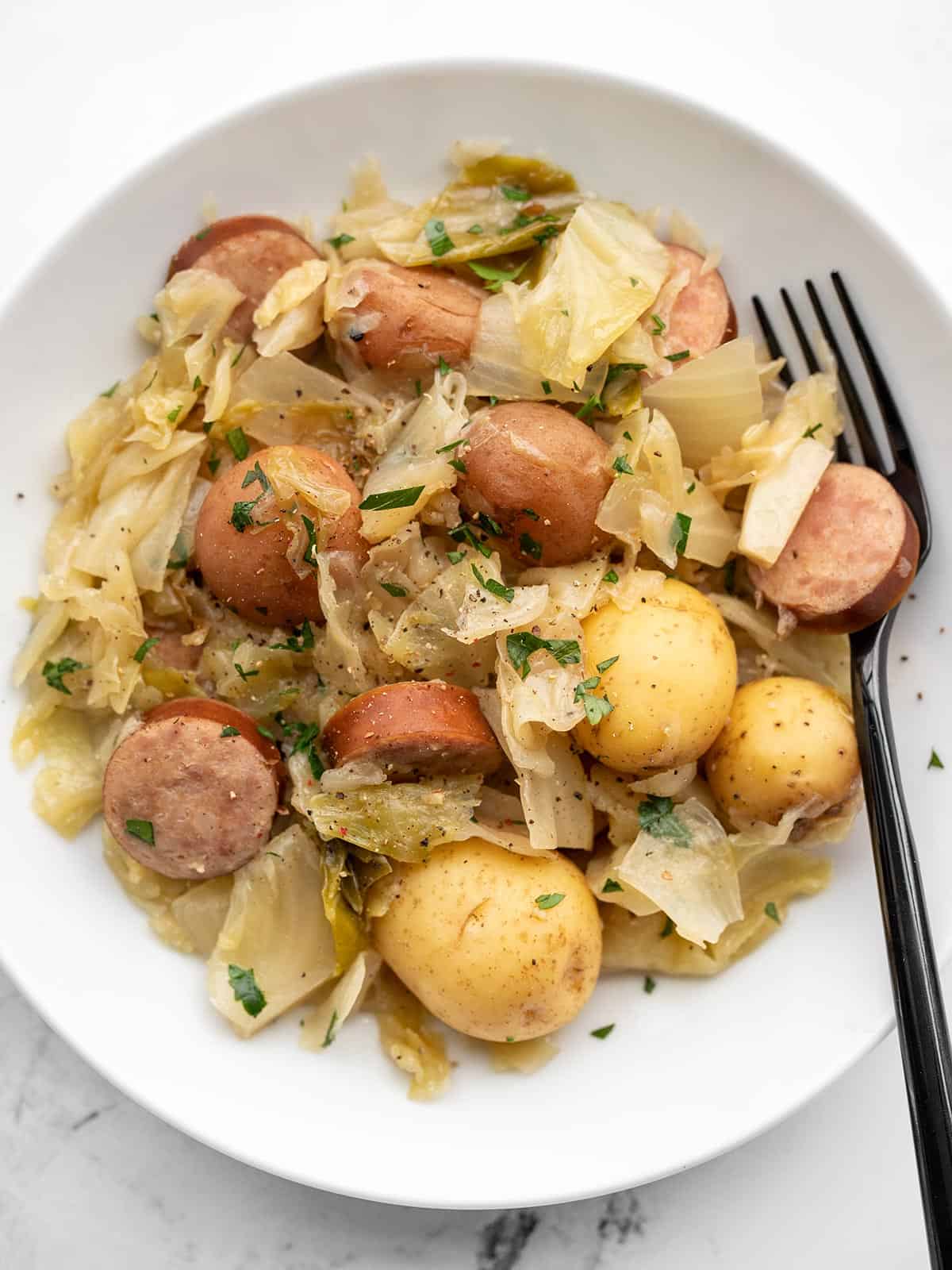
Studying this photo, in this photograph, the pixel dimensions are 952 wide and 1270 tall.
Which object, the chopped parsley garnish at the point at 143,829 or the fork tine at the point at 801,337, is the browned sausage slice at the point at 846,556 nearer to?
the fork tine at the point at 801,337

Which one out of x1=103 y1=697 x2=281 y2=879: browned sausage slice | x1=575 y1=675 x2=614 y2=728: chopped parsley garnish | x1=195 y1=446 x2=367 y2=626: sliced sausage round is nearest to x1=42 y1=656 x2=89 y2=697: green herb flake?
x1=103 y1=697 x2=281 y2=879: browned sausage slice

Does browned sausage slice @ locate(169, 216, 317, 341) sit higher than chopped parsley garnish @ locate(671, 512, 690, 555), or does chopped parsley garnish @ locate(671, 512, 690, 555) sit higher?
browned sausage slice @ locate(169, 216, 317, 341)

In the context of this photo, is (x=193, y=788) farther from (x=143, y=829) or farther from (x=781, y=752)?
(x=781, y=752)

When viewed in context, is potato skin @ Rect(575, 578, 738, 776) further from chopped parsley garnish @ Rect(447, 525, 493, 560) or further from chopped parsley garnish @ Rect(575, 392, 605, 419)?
chopped parsley garnish @ Rect(575, 392, 605, 419)

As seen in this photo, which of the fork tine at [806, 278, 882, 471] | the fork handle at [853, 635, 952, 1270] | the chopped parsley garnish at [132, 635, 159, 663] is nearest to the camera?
the fork handle at [853, 635, 952, 1270]

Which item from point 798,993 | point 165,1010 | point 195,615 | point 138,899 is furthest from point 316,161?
point 798,993

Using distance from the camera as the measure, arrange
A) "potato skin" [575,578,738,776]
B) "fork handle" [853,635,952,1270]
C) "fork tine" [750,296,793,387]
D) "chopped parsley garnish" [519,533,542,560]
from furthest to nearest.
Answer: "fork tine" [750,296,793,387], "chopped parsley garnish" [519,533,542,560], "potato skin" [575,578,738,776], "fork handle" [853,635,952,1270]

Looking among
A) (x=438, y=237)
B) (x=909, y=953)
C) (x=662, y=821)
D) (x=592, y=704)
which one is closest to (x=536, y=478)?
(x=592, y=704)
